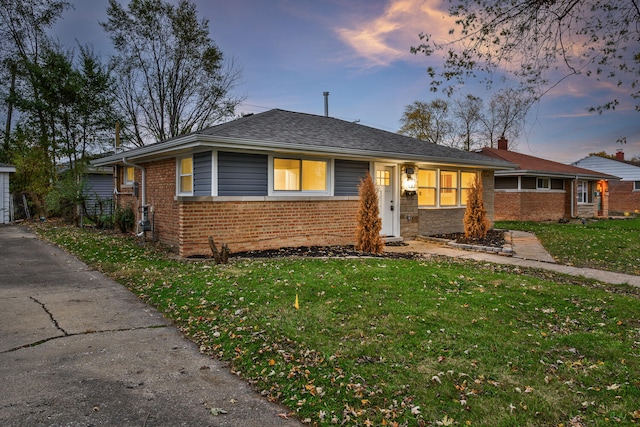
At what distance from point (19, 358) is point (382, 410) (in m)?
3.54

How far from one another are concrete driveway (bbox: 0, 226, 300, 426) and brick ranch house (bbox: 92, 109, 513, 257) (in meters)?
3.87

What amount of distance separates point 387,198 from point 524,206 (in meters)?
12.9

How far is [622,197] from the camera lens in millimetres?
35844

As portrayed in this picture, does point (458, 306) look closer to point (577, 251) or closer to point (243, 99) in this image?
point (577, 251)

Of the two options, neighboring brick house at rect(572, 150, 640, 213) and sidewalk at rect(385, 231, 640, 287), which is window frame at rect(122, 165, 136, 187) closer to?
sidewalk at rect(385, 231, 640, 287)

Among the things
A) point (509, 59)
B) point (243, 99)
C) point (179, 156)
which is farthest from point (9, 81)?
point (509, 59)

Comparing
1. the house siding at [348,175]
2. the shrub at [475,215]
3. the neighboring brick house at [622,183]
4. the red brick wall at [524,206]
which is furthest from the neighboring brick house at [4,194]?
the neighboring brick house at [622,183]

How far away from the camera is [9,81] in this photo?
2325 cm

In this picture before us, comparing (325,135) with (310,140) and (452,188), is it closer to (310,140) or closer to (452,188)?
(310,140)

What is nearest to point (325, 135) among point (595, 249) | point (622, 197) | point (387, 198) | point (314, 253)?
point (387, 198)

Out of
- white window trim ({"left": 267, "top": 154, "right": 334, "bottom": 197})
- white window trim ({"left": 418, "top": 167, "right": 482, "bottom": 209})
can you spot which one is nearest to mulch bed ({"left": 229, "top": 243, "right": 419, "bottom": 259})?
white window trim ({"left": 267, "top": 154, "right": 334, "bottom": 197})

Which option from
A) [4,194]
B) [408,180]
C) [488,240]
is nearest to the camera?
[488,240]

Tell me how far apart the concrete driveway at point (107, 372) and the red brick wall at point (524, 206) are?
20989 millimetres

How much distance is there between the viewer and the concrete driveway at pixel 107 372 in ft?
9.86
